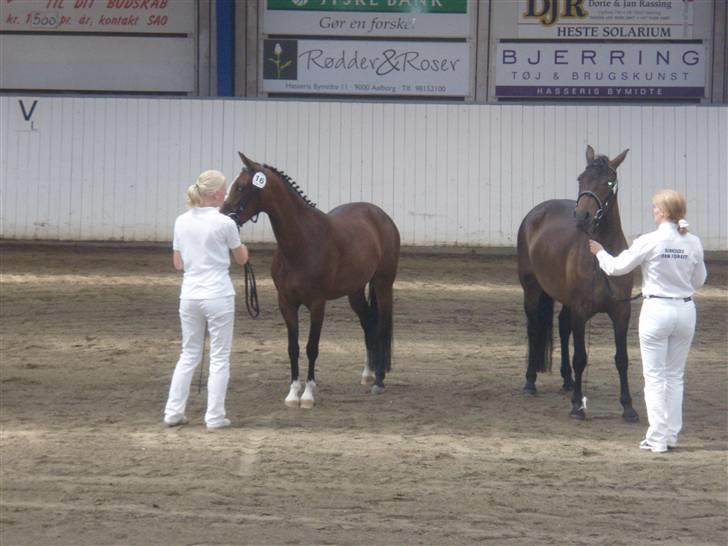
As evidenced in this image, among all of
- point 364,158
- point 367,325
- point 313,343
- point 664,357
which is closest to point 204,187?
point 313,343

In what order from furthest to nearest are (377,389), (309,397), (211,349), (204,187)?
(377,389) < (309,397) < (211,349) < (204,187)

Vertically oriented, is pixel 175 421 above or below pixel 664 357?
below

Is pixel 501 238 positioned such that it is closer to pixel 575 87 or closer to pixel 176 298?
pixel 575 87

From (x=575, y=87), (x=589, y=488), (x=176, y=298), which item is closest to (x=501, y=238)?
(x=575, y=87)

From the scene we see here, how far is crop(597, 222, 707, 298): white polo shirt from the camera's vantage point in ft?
27.0

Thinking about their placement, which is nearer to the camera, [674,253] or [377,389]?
[674,253]

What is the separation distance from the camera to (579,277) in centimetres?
968

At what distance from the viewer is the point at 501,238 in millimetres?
20234

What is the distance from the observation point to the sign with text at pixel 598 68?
73.8 feet

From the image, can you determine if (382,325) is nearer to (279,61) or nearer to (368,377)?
(368,377)

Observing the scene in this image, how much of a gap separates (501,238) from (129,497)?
13628 millimetres

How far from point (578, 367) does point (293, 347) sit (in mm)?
2221

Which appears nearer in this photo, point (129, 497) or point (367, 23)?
point (129, 497)

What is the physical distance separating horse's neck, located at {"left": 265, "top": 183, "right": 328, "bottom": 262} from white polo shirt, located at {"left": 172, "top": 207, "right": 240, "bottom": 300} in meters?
1.03
